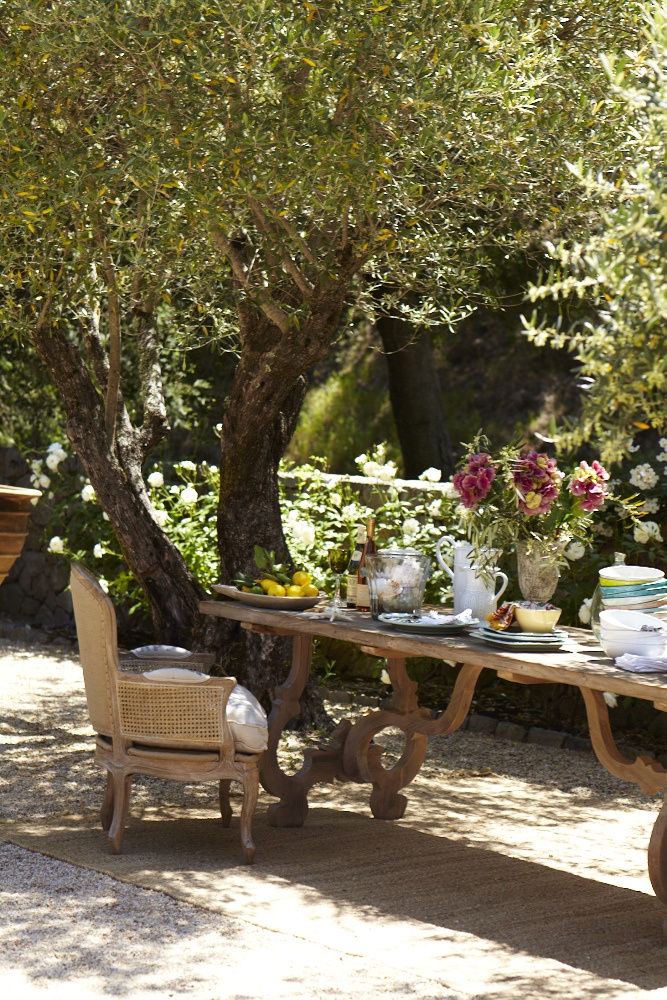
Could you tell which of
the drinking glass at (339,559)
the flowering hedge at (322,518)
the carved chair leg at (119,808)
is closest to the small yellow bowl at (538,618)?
the carved chair leg at (119,808)

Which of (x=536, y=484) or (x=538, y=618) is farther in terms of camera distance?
(x=536, y=484)

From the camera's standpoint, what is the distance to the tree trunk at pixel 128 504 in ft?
A: 22.1

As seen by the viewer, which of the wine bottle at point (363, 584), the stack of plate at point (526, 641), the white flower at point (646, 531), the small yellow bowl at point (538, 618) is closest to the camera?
the stack of plate at point (526, 641)

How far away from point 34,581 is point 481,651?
6.38m

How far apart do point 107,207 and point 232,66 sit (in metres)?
1.11

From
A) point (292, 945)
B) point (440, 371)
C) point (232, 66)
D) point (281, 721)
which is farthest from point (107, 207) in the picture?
point (440, 371)

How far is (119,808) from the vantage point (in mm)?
4582

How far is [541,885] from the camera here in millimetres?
4402

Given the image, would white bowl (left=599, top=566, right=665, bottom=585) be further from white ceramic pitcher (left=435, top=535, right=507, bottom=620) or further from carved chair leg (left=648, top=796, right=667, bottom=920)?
carved chair leg (left=648, top=796, right=667, bottom=920)

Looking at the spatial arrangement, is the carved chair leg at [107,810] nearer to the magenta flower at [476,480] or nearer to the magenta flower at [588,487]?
the magenta flower at [476,480]

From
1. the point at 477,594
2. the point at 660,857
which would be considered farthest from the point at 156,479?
the point at 660,857

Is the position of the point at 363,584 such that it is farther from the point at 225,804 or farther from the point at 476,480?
the point at 225,804

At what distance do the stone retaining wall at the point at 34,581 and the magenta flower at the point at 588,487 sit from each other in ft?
18.8

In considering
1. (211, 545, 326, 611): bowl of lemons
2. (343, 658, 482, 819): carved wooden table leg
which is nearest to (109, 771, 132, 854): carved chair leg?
(211, 545, 326, 611): bowl of lemons
